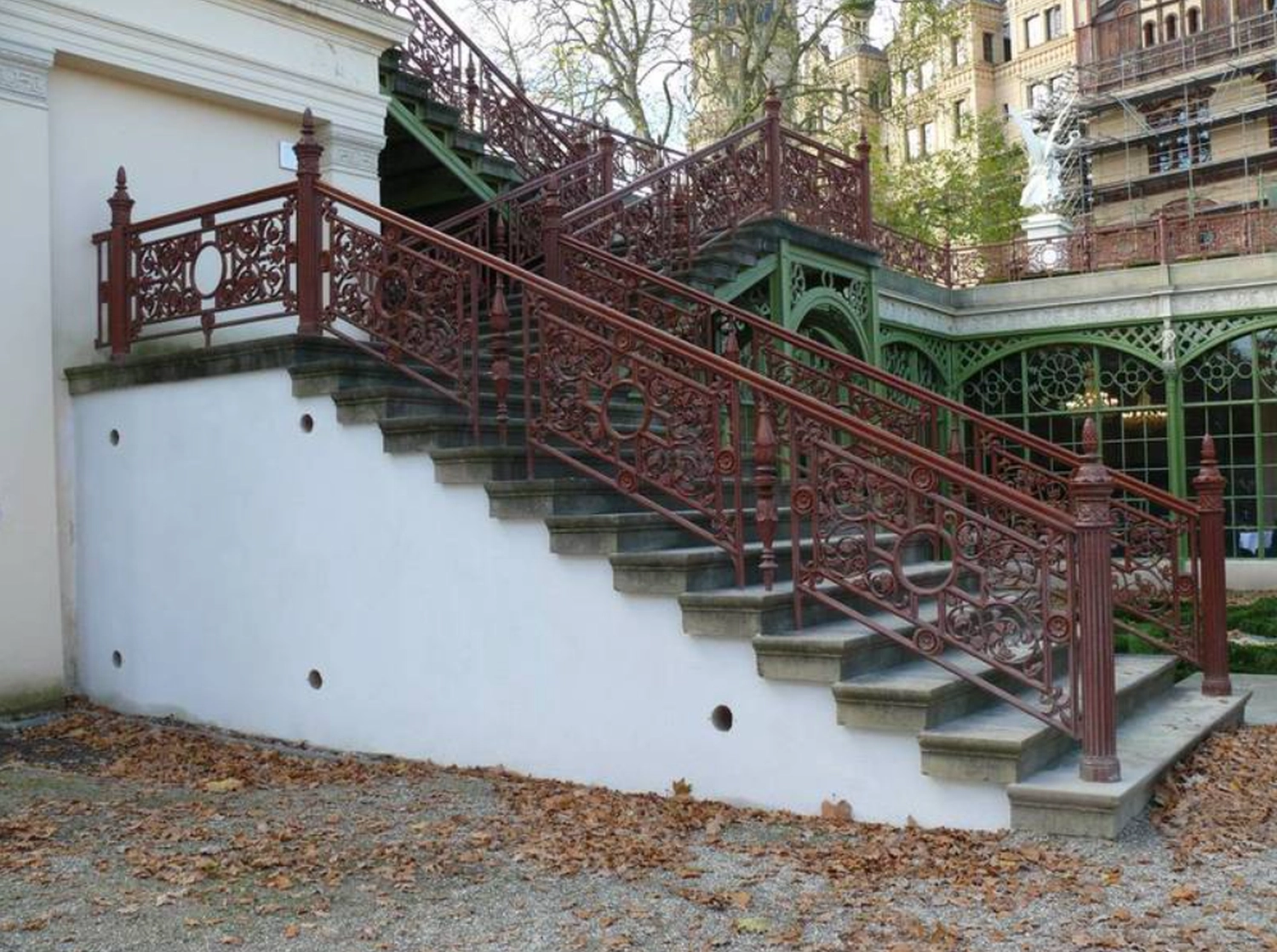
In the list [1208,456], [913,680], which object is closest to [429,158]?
Result: [1208,456]

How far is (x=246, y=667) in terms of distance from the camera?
24.0 feet

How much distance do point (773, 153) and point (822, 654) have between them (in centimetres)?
693

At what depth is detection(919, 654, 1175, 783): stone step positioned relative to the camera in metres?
4.91

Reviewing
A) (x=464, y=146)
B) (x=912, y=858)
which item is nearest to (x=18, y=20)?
(x=464, y=146)

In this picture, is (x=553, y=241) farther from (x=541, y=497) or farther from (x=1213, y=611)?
(x=1213, y=611)

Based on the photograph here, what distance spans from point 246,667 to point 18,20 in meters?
4.31

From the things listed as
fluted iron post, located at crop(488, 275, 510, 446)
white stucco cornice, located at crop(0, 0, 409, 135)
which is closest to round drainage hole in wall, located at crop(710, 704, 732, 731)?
fluted iron post, located at crop(488, 275, 510, 446)

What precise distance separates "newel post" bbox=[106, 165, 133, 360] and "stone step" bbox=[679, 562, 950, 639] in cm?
453

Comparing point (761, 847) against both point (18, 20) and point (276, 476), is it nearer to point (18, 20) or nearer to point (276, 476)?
point (276, 476)

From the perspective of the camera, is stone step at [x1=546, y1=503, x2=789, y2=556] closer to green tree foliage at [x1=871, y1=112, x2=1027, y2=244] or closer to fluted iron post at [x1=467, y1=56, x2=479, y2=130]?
fluted iron post at [x1=467, y1=56, x2=479, y2=130]

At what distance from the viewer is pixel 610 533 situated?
5.94m

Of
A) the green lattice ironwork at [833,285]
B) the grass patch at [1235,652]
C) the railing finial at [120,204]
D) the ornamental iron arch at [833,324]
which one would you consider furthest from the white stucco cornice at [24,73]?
the grass patch at [1235,652]

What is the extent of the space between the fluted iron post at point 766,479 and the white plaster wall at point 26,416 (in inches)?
189

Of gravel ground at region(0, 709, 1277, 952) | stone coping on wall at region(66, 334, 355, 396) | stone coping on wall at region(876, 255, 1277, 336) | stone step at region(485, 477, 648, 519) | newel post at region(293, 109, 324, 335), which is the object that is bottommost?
gravel ground at region(0, 709, 1277, 952)
